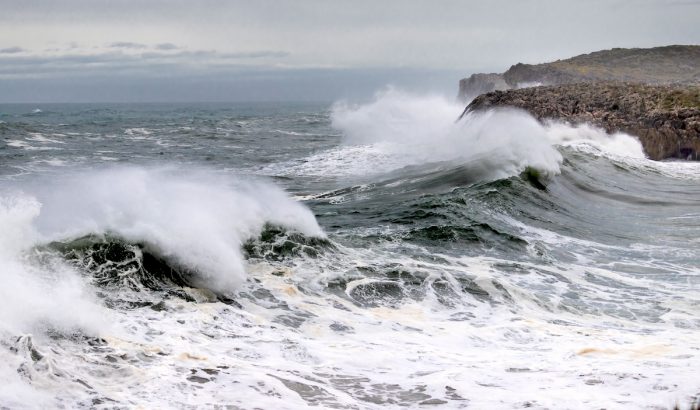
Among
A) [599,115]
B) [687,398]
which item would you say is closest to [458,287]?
[687,398]

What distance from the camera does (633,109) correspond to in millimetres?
29344

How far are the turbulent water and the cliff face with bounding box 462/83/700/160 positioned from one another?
9688 mm

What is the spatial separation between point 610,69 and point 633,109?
93.6ft

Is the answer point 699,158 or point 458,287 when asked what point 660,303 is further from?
point 699,158

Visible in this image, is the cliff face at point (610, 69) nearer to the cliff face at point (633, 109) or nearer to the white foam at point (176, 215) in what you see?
the cliff face at point (633, 109)

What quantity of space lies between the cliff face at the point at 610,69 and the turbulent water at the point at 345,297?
1414 inches

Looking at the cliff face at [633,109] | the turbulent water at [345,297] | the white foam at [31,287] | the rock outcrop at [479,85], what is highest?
the rock outcrop at [479,85]

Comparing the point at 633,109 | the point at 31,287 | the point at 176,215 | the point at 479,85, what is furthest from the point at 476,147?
the point at 479,85

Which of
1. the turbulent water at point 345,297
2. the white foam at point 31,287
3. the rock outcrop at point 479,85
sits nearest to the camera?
the turbulent water at point 345,297

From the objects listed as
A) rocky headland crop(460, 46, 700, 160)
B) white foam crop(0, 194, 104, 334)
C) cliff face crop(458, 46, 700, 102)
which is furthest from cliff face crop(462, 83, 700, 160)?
white foam crop(0, 194, 104, 334)

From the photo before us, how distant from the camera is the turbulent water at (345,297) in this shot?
6023 mm

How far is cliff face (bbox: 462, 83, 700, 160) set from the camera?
2680cm

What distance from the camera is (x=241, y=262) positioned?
32.1 ft

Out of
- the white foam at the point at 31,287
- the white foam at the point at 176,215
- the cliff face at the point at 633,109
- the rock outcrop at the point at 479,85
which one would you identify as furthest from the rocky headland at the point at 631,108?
the rock outcrop at the point at 479,85
